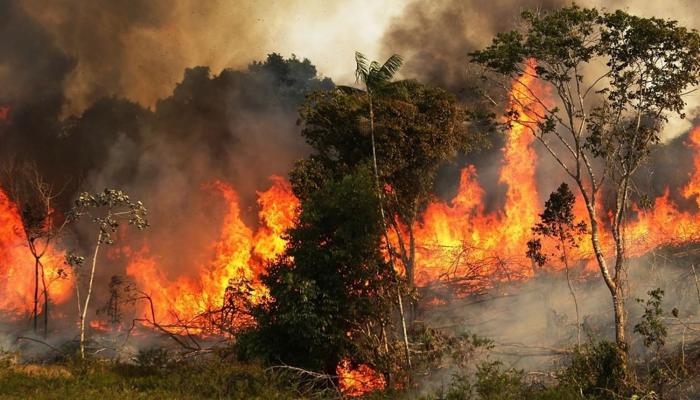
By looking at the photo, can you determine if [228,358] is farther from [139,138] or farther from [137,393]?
[139,138]

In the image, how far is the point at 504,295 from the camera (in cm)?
3097

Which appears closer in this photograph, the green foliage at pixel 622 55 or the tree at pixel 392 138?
the green foliage at pixel 622 55

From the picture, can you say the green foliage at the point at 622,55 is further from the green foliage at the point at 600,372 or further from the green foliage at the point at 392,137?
the green foliage at the point at 600,372

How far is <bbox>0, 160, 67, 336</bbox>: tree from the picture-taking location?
3481 centimetres

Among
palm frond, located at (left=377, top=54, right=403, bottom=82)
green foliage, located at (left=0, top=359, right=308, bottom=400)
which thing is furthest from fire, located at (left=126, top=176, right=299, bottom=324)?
green foliage, located at (left=0, top=359, right=308, bottom=400)

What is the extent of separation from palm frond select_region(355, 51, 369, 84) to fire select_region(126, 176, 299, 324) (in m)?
19.0

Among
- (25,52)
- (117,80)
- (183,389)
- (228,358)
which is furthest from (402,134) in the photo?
(25,52)

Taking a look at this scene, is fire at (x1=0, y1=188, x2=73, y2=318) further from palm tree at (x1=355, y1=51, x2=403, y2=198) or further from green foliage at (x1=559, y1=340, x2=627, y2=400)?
green foliage at (x1=559, y1=340, x2=627, y2=400)

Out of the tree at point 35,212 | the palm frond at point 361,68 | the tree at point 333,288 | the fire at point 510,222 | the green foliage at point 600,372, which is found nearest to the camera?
the green foliage at point 600,372

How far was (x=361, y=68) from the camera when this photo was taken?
1927 cm

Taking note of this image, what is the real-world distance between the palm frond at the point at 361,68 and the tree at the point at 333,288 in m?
3.09

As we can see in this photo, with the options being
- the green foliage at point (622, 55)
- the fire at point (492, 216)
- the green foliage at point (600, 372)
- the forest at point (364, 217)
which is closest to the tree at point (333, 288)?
the forest at point (364, 217)

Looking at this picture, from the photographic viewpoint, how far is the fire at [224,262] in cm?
3825

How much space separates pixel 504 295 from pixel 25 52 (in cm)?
4154
